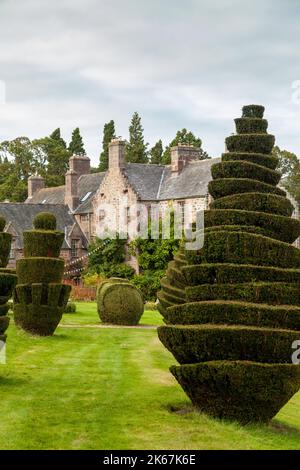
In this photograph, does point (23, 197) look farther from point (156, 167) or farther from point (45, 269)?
point (45, 269)

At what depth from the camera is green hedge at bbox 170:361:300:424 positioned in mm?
13227

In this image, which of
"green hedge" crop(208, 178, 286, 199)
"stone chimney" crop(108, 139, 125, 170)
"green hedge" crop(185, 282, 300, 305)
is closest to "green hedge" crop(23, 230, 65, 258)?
"green hedge" crop(208, 178, 286, 199)

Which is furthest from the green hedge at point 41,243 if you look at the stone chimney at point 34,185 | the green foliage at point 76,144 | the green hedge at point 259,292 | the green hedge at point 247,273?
the green foliage at point 76,144

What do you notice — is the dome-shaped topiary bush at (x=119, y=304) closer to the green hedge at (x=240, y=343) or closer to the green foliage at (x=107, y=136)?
the green hedge at (x=240, y=343)

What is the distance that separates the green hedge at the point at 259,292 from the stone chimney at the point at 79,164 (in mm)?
55726

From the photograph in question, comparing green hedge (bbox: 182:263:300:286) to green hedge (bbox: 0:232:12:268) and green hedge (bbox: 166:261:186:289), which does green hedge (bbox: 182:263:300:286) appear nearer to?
green hedge (bbox: 0:232:12:268)

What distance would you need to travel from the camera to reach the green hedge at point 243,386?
43.4 feet

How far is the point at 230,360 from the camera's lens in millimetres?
13492

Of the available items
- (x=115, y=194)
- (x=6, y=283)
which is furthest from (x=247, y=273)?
(x=115, y=194)

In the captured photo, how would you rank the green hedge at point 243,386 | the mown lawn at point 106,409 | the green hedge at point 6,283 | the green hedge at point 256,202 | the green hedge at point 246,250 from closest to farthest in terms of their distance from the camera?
the mown lawn at point 106,409 < the green hedge at point 243,386 < the green hedge at point 246,250 < the green hedge at point 256,202 < the green hedge at point 6,283

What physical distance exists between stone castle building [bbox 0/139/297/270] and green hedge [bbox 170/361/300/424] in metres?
38.7

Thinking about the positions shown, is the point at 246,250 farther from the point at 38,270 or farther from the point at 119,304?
the point at 119,304

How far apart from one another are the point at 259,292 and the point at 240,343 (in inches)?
44.7

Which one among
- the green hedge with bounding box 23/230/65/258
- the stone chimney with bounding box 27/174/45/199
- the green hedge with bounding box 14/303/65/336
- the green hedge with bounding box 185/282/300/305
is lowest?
Answer: the green hedge with bounding box 14/303/65/336
